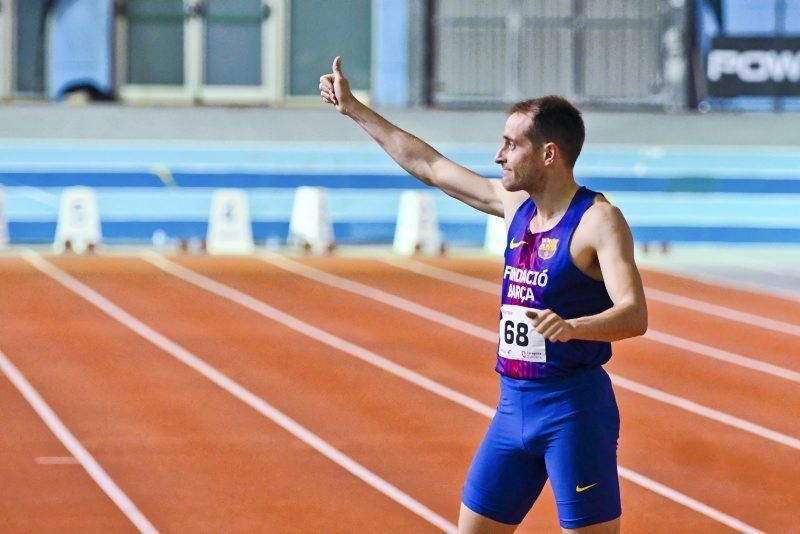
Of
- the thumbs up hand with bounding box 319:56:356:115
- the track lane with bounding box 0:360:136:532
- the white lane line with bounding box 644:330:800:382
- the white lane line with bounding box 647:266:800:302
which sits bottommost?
the track lane with bounding box 0:360:136:532

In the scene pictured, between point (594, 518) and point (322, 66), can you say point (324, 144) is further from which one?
point (594, 518)

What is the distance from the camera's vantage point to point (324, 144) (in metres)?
19.6

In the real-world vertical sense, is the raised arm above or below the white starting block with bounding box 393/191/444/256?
above

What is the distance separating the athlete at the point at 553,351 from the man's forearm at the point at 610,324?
0.10 metres

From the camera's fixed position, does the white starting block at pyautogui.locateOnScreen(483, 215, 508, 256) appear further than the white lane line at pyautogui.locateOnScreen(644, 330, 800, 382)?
Yes

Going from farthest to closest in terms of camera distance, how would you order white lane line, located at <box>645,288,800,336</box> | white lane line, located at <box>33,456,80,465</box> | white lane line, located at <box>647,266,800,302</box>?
white lane line, located at <box>647,266,800,302</box>
white lane line, located at <box>645,288,800,336</box>
white lane line, located at <box>33,456,80,465</box>

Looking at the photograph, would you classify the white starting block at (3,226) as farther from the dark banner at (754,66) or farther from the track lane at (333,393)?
the dark banner at (754,66)

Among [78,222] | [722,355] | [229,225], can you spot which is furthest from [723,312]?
[78,222]

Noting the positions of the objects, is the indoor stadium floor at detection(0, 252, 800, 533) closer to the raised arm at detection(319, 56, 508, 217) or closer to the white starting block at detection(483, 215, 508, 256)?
the raised arm at detection(319, 56, 508, 217)

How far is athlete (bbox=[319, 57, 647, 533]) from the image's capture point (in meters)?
4.17

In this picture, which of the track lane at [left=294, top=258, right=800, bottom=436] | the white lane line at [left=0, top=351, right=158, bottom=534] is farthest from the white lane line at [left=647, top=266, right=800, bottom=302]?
the white lane line at [left=0, top=351, right=158, bottom=534]

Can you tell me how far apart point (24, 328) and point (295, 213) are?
23.8 feet

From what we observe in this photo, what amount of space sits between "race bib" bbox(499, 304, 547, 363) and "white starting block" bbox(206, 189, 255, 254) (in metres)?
14.1

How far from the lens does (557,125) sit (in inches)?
166
